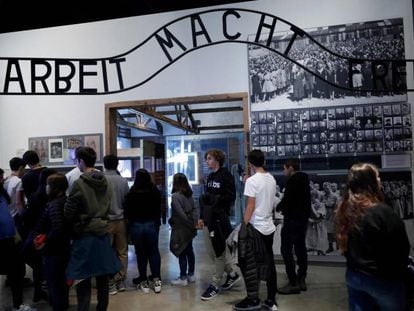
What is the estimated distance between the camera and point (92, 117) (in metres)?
5.64

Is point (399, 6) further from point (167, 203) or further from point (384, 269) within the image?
point (167, 203)

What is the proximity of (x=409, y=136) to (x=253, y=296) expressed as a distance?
9.09ft

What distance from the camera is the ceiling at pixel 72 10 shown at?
4102 millimetres

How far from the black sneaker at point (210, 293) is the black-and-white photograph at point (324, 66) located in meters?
2.36

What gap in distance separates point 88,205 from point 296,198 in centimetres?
202

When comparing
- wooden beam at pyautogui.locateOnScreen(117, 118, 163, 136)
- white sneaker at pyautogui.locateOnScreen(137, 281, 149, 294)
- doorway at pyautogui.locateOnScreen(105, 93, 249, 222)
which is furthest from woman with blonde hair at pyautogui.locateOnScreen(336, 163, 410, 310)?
wooden beam at pyautogui.locateOnScreen(117, 118, 163, 136)

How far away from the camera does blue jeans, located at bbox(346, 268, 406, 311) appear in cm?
175

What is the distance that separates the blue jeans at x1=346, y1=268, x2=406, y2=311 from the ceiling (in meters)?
3.79

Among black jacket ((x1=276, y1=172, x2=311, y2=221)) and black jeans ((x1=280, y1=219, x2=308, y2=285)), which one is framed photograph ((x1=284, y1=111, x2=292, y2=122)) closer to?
black jacket ((x1=276, y1=172, x2=311, y2=221))

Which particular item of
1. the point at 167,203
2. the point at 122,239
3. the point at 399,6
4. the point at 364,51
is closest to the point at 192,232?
the point at 122,239

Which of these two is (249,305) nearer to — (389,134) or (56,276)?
(56,276)

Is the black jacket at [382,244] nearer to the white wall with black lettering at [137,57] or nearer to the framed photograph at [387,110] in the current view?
the framed photograph at [387,110]

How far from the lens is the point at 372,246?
1.76m

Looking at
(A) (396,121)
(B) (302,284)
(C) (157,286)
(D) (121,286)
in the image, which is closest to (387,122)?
(A) (396,121)
